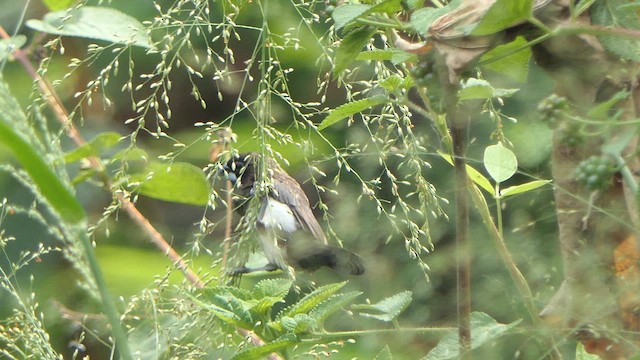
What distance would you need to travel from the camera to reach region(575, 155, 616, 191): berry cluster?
573mm

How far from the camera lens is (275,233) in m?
1.04

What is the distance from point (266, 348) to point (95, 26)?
341mm

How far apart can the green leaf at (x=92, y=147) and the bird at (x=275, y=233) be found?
20 centimetres

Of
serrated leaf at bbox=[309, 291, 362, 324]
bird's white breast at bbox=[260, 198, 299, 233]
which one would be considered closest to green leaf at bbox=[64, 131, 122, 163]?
serrated leaf at bbox=[309, 291, 362, 324]

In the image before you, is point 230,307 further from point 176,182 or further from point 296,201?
point 296,201

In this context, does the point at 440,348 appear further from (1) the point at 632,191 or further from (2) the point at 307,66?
(2) the point at 307,66

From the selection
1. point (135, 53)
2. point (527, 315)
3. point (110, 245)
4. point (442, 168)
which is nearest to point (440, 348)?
point (527, 315)

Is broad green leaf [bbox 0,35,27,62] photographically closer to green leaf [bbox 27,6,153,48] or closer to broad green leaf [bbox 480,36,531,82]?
green leaf [bbox 27,6,153,48]

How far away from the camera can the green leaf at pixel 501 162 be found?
82cm

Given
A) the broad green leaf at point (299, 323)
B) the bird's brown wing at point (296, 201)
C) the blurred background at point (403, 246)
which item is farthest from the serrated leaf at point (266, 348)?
the bird's brown wing at point (296, 201)

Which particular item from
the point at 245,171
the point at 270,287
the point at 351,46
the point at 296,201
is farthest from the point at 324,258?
the point at 296,201

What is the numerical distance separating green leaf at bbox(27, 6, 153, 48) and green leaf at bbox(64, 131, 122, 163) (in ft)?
0.45

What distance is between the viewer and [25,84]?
2.03 meters

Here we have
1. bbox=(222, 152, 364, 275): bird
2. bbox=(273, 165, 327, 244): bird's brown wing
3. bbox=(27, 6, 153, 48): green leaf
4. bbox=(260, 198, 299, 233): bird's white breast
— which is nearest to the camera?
bbox=(27, 6, 153, 48): green leaf
